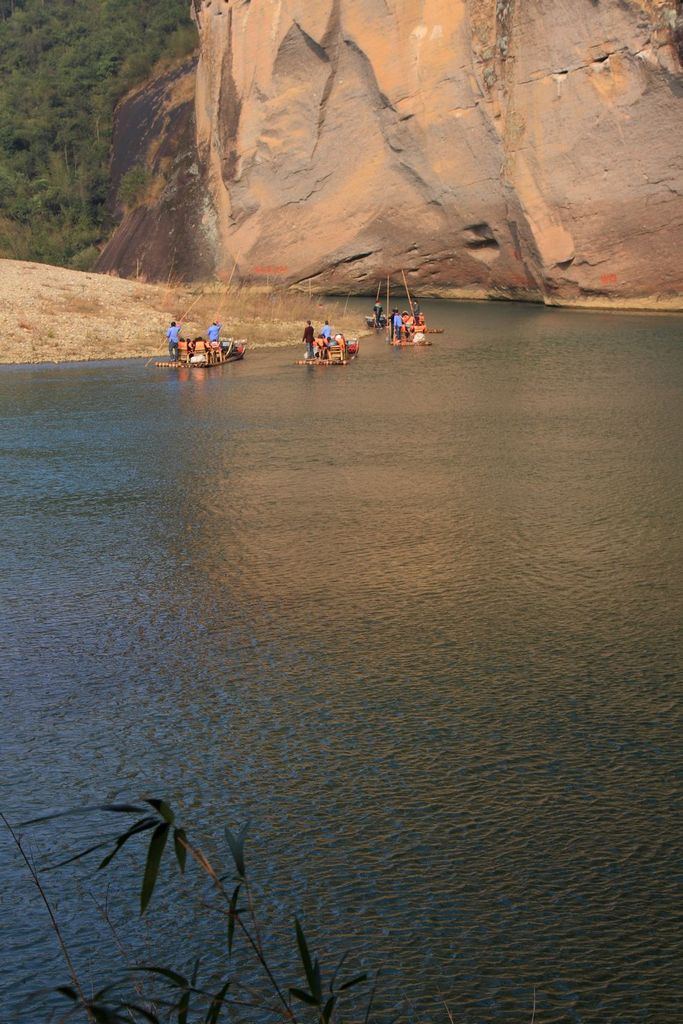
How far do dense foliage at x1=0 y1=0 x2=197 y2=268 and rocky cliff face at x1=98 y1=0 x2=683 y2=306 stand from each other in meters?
8.85

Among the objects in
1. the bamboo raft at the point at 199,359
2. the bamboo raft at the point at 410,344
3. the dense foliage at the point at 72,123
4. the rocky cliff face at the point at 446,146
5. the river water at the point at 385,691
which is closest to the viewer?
the river water at the point at 385,691

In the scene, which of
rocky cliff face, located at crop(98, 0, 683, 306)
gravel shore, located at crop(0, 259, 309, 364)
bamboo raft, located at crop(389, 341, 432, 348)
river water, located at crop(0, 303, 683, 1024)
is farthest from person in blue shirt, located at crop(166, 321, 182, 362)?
rocky cliff face, located at crop(98, 0, 683, 306)

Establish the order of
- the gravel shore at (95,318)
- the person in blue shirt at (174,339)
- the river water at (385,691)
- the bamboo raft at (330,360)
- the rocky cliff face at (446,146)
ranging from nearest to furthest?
the river water at (385,691), the bamboo raft at (330,360), the person in blue shirt at (174,339), the gravel shore at (95,318), the rocky cliff face at (446,146)

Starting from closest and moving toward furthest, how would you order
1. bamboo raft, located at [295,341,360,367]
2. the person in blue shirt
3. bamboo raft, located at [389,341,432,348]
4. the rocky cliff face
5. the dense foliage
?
bamboo raft, located at [295,341,360,367], the person in blue shirt, bamboo raft, located at [389,341,432,348], the rocky cliff face, the dense foliage

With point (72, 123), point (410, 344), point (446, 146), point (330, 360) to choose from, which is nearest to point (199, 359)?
point (330, 360)

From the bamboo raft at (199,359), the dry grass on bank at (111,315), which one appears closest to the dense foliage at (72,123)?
the dry grass on bank at (111,315)

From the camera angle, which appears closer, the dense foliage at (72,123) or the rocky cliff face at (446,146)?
the rocky cliff face at (446,146)

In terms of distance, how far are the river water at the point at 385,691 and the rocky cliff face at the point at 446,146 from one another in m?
30.6

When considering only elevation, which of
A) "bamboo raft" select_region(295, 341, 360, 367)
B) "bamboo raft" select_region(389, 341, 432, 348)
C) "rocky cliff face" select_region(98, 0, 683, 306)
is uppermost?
"rocky cliff face" select_region(98, 0, 683, 306)

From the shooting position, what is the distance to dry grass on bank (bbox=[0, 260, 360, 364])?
3678 centimetres

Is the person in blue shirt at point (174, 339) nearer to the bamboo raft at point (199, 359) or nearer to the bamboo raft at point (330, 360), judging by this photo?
the bamboo raft at point (199, 359)

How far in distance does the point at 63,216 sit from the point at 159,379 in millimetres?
48337

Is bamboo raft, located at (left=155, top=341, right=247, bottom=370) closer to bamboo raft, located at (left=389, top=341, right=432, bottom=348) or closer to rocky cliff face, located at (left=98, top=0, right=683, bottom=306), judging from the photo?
bamboo raft, located at (left=389, top=341, right=432, bottom=348)

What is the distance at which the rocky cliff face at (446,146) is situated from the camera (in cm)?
4884
